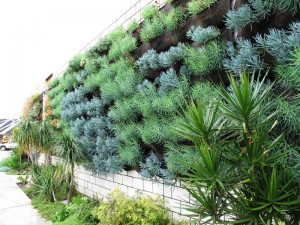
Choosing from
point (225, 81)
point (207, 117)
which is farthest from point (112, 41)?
point (207, 117)

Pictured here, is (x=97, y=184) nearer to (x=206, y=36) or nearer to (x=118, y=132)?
(x=118, y=132)

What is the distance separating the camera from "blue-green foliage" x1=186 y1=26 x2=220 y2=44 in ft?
8.44

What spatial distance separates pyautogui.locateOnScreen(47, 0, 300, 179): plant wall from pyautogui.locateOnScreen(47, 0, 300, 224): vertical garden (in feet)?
0.04

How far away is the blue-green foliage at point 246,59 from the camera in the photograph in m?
2.12

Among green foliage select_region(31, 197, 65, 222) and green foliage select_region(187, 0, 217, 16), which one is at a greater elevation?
green foliage select_region(187, 0, 217, 16)

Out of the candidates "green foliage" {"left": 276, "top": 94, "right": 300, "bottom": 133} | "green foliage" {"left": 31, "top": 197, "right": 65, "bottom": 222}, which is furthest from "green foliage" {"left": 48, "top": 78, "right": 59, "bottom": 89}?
"green foliage" {"left": 276, "top": 94, "right": 300, "bottom": 133}

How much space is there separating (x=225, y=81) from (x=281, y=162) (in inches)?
41.5

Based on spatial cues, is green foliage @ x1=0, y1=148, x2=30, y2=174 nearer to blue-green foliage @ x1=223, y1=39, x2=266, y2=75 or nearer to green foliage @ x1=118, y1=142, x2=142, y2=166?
green foliage @ x1=118, y1=142, x2=142, y2=166

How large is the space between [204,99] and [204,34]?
63 centimetres

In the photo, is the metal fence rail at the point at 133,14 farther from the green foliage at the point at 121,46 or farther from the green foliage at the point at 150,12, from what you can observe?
the green foliage at the point at 121,46

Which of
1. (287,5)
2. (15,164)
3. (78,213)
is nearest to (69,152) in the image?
(78,213)

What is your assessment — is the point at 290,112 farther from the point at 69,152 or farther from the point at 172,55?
the point at 69,152

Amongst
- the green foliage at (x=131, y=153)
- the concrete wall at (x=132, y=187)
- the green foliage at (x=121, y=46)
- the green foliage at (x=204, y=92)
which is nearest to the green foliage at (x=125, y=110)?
the green foliage at (x=131, y=153)

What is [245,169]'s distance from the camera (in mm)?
1683
